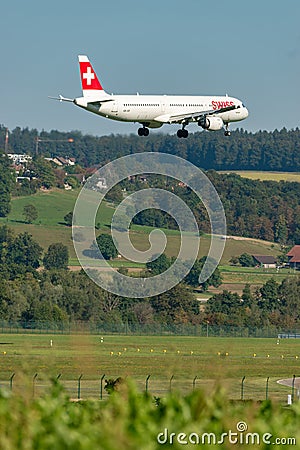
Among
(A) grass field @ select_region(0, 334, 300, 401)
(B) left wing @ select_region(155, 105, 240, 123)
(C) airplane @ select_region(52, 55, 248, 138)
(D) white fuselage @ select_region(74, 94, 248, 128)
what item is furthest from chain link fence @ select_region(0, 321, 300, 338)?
(D) white fuselage @ select_region(74, 94, 248, 128)

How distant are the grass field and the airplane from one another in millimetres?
19460

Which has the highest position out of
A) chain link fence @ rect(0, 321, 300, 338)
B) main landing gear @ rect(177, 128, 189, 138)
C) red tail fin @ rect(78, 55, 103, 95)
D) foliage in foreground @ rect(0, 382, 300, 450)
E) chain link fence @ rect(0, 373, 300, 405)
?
red tail fin @ rect(78, 55, 103, 95)

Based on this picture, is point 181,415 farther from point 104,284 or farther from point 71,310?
point 104,284

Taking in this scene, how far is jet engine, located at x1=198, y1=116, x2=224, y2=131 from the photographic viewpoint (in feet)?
320

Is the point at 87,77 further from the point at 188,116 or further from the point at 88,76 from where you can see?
the point at 188,116

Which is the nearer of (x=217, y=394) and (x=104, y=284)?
(x=217, y=394)

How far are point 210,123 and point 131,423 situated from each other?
70.2 metres

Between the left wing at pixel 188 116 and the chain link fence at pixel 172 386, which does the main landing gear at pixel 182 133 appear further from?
the chain link fence at pixel 172 386

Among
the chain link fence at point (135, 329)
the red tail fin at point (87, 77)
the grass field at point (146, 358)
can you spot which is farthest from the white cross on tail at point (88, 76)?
the chain link fence at point (135, 329)

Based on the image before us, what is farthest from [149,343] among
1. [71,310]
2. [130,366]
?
[71,310]

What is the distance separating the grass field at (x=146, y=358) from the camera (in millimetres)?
86062

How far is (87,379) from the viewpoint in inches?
3578

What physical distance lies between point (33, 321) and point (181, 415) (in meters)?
133

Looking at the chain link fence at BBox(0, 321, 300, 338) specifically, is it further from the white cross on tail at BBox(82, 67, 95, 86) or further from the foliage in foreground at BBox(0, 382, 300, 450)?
the foliage in foreground at BBox(0, 382, 300, 450)
